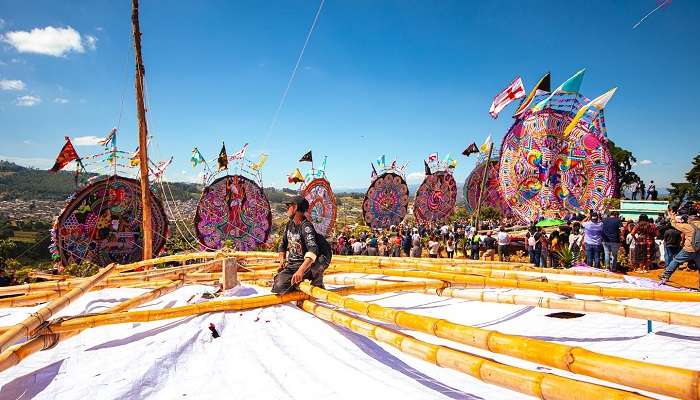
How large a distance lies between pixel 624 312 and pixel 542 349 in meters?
1.73

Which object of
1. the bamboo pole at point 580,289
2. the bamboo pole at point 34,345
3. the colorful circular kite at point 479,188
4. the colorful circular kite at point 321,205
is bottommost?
the bamboo pole at point 34,345

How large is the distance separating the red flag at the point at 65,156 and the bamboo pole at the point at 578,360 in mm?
11857

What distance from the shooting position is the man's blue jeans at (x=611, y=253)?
9.08 m

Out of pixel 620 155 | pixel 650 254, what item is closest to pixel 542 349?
pixel 650 254

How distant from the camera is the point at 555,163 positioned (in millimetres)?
16125

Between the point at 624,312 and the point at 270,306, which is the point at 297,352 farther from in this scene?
the point at 624,312

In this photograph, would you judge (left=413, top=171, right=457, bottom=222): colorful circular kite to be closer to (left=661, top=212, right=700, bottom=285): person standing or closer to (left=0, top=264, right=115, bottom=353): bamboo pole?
(left=661, top=212, right=700, bottom=285): person standing

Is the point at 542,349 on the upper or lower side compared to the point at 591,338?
upper

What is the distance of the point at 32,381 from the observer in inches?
91.8

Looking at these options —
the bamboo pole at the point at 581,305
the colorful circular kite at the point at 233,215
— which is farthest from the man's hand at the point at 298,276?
the colorful circular kite at the point at 233,215

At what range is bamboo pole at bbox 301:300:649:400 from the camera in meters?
1.60

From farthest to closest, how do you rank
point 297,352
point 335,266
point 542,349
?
1. point 335,266
2. point 297,352
3. point 542,349

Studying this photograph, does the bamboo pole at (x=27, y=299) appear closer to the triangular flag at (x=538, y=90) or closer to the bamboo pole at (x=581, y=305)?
the bamboo pole at (x=581, y=305)

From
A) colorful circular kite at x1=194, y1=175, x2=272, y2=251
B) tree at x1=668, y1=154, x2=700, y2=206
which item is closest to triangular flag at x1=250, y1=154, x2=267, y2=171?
colorful circular kite at x1=194, y1=175, x2=272, y2=251
